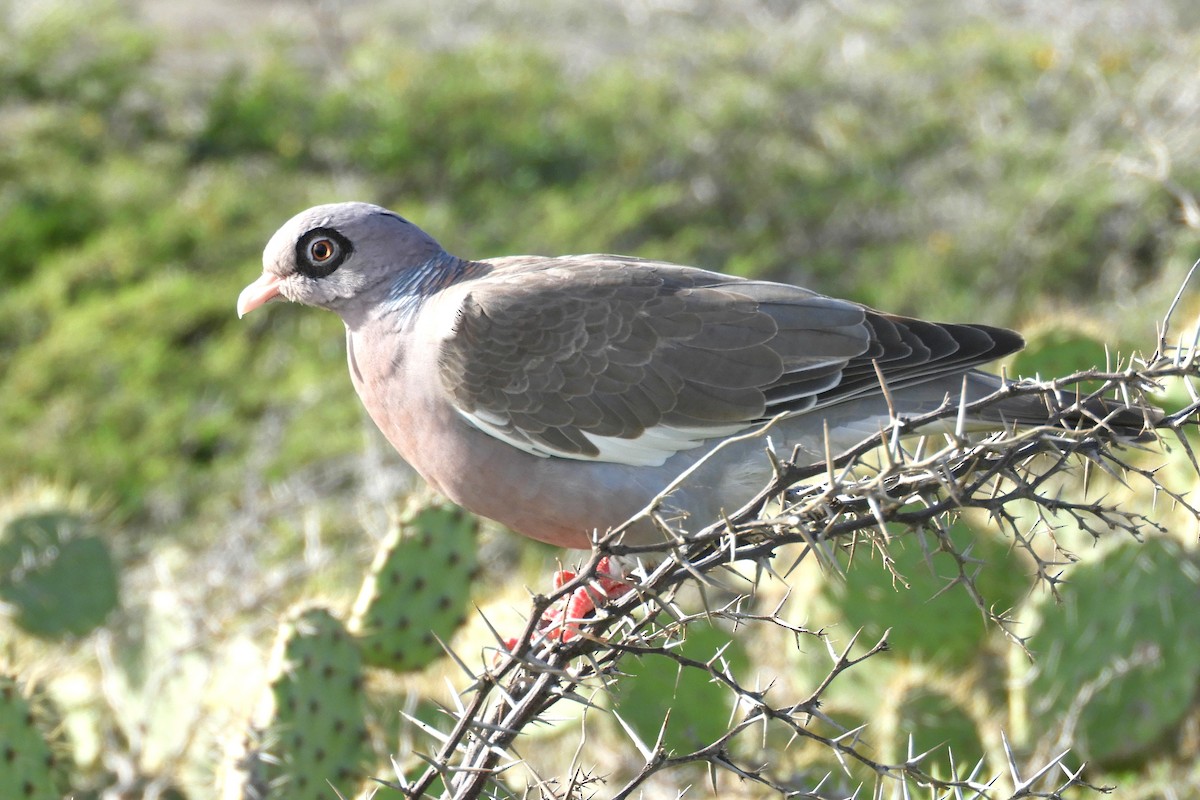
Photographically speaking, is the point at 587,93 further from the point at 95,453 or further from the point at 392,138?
the point at 95,453

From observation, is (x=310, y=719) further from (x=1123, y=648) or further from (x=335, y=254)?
(x=1123, y=648)

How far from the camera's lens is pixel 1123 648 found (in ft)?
11.9

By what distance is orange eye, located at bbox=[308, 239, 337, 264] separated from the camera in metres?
3.12

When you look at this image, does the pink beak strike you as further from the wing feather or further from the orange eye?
the wing feather

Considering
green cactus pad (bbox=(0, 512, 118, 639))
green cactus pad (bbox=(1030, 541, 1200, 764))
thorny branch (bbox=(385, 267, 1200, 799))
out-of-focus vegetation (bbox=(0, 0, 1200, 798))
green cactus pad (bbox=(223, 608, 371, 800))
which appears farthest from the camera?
out-of-focus vegetation (bbox=(0, 0, 1200, 798))

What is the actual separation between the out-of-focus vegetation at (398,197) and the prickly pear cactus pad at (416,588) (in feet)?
3.46

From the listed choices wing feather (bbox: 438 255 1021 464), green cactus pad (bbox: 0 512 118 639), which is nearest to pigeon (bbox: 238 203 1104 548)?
wing feather (bbox: 438 255 1021 464)

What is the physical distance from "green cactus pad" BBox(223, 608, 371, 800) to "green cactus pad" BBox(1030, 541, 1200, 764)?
1921 millimetres

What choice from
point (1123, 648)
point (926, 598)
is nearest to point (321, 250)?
point (926, 598)

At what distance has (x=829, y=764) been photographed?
10.7 ft

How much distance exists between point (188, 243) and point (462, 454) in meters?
7.67

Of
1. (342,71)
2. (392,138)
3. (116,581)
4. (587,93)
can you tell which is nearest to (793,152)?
(587,93)

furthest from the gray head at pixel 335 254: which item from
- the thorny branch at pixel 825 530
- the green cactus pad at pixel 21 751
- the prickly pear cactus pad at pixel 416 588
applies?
the thorny branch at pixel 825 530

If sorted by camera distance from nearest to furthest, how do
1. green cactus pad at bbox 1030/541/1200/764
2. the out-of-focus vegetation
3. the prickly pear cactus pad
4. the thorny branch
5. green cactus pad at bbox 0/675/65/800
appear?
the thorny branch
green cactus pad at bbox 0/675/65/800
the prickly pear cactus pad
green cactus pad at bbox 1030/541/1200/764
the out-of-focus vegetation
